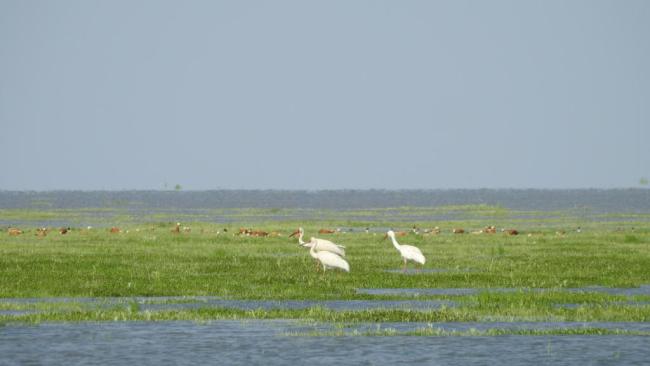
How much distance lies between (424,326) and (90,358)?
736cm

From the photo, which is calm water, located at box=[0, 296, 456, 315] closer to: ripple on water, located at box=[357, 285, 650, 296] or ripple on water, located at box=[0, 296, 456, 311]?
ripple on water, located at box=[0, 296, 456, 311]

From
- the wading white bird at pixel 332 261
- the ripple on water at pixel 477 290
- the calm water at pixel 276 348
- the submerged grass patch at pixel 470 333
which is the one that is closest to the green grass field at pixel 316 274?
the wading white bird at pixel 332 261

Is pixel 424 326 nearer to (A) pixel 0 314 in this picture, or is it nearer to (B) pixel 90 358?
(B) pixel 90 358

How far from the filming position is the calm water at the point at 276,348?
20.7m

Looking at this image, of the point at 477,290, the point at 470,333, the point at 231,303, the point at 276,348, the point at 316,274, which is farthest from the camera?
the point at 316,274

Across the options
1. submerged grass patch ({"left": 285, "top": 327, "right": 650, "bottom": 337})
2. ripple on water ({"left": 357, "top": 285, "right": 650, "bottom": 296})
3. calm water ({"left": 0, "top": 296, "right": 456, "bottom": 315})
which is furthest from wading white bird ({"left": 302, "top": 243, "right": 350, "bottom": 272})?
submerged grass patch ({"left": 285, "top": 327, "right": 650, "bottom": 337})

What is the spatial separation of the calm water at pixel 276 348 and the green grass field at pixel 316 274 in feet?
6.63

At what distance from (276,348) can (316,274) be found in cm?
1296

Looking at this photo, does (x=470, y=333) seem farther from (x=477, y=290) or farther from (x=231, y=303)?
(x=477, y=290)

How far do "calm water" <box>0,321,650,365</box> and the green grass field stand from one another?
2021 millimetres

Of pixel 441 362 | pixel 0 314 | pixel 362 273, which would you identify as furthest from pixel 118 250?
pixel 441 362

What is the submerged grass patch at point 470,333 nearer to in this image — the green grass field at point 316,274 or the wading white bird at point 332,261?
the green grass field at point 316,274

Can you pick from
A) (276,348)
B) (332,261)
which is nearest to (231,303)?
(276,348)

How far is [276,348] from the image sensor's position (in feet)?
71.9
